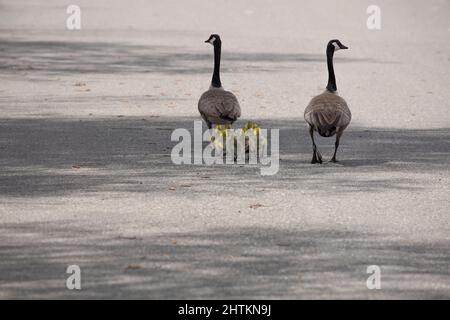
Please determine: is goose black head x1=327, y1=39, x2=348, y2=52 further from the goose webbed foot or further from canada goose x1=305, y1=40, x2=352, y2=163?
the goose webbed foot

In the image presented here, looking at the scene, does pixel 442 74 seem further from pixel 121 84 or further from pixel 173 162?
pixel 173 162

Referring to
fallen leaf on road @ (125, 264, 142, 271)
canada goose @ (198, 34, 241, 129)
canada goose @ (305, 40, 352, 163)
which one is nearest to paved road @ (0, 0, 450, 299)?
fallen leaf on road @ (125, 264, 142, 271)

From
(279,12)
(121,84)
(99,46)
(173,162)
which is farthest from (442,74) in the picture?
(279,12)

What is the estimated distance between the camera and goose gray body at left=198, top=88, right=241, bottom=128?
488 inches

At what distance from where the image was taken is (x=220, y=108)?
12414mm

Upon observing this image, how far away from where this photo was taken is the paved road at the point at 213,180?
7500mm

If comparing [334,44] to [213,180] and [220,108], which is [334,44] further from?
[213,180]

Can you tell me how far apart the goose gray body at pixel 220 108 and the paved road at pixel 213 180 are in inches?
24.9

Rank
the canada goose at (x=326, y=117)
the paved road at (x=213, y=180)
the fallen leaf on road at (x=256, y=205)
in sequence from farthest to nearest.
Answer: the canada goose at (x=326, y=117), the fallen leaf on road at (x=256, y=205), the paved road at (x=213, y=180)

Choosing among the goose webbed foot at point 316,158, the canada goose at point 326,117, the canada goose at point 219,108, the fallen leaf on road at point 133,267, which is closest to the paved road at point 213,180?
the fallen leaf on road at point 133,267

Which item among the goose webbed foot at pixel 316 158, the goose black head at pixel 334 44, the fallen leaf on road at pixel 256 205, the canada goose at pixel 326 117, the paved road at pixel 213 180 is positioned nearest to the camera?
the paved road at pixel 213 180

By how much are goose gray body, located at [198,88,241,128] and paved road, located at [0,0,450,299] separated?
0.63m

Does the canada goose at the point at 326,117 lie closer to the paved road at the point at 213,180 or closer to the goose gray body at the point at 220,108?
the paved road at the point at 213,180

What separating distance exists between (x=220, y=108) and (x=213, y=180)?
5.48 feet
